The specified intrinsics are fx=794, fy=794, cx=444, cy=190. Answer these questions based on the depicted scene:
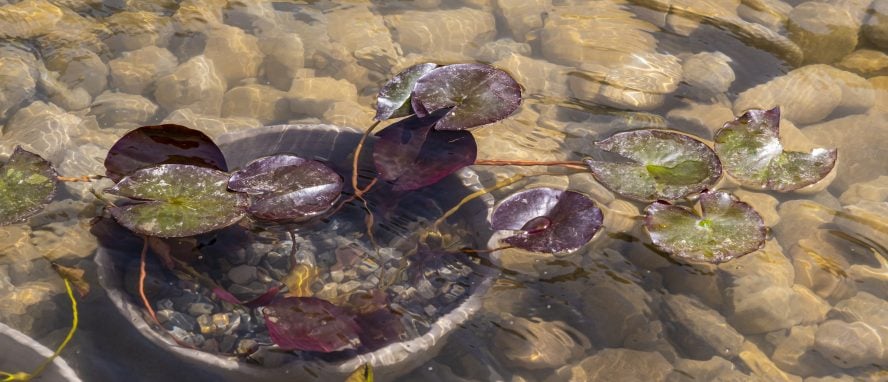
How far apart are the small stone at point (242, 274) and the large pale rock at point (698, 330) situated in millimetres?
1090

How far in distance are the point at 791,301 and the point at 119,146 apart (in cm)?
182

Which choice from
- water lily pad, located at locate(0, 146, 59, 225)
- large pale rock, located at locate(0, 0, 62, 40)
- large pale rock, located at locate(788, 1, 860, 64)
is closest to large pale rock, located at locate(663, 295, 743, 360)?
large pale rock, located at locate(788, 1, 860, 64)

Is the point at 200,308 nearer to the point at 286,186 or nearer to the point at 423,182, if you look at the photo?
the point at 286,186

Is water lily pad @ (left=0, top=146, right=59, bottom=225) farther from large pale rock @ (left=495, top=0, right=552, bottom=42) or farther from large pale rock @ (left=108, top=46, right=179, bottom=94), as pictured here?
large pale rock @ (left=495, top=0, right=552, bottom=42)

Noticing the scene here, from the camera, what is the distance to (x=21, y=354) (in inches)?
68.4

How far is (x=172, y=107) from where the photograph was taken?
2.70 m

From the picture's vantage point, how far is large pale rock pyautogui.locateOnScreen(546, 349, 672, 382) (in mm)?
1956

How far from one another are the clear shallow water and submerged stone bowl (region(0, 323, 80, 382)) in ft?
0.59

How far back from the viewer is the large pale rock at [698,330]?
203cm

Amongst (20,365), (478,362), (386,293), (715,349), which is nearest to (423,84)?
(386,293)

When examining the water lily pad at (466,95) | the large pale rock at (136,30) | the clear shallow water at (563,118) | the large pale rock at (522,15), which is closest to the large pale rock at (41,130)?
the clear shallow water at (563,118)

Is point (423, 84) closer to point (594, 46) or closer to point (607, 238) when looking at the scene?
point (607, 238)

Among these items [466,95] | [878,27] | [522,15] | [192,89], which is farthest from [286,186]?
[878,27]

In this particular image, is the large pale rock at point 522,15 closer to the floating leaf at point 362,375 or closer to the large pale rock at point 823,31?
the large pale rock at point 823,31
